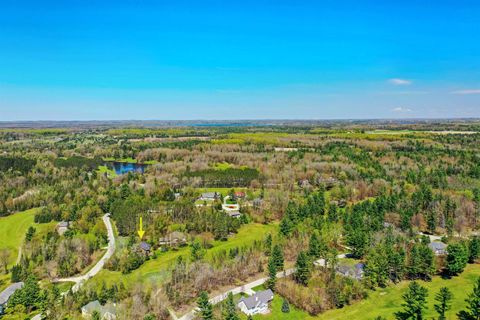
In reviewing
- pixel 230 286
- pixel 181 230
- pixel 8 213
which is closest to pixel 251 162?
pixel 181 230

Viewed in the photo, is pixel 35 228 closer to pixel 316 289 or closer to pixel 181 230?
pixel 181 230

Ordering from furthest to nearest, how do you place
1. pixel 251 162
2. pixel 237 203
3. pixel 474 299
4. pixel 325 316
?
pixel 251 162, pixel 237 203, pixel 325 316, pixel 474 299

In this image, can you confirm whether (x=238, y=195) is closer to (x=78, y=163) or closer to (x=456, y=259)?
(x=456, y=259)

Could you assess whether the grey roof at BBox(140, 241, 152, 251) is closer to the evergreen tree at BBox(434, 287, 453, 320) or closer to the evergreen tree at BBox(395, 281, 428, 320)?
the evergreen tree at BBox(395, 281, 428, 320)

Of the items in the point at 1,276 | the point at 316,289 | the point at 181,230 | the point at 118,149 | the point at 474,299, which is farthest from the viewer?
the point at 118,149

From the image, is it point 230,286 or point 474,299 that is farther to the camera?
point 230,286

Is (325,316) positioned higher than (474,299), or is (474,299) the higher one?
(474,299)

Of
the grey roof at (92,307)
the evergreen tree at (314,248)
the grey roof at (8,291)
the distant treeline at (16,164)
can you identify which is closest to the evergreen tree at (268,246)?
the evergreen tree at (314,248)
